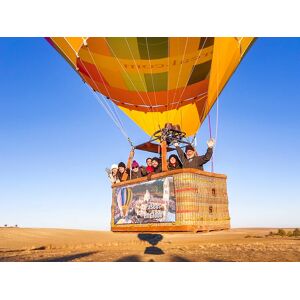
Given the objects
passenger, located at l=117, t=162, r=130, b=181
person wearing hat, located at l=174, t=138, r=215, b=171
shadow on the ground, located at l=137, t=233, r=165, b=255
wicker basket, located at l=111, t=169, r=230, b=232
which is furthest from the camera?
shadow on the ground, located at l=137, t=233, r=165, b=255

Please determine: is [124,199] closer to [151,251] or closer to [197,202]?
[197,202]

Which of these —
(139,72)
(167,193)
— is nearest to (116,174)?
(167,193)

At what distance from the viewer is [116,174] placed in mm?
4910

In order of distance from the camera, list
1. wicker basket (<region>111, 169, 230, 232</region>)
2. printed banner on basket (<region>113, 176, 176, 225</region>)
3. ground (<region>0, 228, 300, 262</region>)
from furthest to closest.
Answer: ground (<region>0, 228, 300, 262</region>)
printed banner on basket (<region>113, 176, 176, 225</region>)
wicker basket (<region>111, 169, 230, 232</region>)

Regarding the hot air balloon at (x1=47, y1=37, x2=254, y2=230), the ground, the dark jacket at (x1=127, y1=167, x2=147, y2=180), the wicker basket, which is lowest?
the ground

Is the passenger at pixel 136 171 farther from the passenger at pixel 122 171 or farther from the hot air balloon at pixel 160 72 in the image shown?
the hot air balloon at pixel 160 72

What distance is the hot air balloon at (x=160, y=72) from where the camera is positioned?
17.8 feet

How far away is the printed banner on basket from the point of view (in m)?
3.57

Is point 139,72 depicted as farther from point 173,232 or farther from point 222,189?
point 173,232

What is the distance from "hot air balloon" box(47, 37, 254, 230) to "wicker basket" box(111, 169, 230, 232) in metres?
1.02

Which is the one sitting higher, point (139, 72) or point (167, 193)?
point (139, 72)

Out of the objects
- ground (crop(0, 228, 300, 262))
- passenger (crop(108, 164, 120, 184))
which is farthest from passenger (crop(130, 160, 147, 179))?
ground (crop(0, 228, 300, 262))

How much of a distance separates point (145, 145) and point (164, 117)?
5.95 feet

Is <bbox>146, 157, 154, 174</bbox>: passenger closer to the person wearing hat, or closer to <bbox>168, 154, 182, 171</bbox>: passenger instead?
<bbox>168, 154, 182, 171</bbox>: passenger
